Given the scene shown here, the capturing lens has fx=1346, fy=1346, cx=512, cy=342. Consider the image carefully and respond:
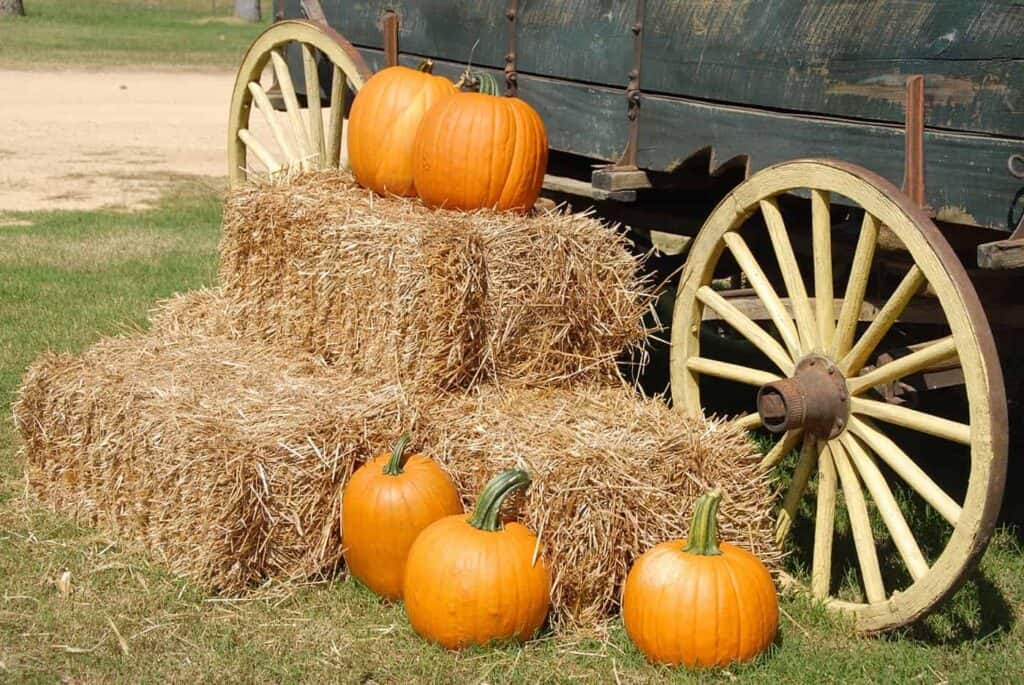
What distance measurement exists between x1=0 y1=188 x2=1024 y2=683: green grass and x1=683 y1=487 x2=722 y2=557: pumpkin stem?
34 cm

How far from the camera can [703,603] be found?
366 centimetres

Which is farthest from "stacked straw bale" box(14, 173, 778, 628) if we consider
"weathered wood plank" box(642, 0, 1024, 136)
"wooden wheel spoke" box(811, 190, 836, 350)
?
"weathered wood plank" box(642, 0, 1024, 136)

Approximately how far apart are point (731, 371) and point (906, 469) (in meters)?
0.78

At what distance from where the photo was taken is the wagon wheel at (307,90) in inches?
243

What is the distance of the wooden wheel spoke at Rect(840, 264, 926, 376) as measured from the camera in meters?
3.77

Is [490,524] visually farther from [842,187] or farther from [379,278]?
[842,187]

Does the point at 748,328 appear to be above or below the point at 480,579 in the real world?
above

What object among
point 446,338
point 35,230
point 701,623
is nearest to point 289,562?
point 446,338

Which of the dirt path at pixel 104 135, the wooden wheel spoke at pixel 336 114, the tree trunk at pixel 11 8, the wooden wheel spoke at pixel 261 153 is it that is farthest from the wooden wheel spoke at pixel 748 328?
the tree trunk at pixel 11 8

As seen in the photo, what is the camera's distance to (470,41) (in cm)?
575

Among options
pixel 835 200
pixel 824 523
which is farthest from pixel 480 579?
pixel 835 200

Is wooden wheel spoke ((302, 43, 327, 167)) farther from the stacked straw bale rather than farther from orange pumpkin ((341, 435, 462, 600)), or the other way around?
orange pumpkin ((341, 435, 462, 600))

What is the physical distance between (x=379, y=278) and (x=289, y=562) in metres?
0.99

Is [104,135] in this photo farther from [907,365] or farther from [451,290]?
[907,365]
